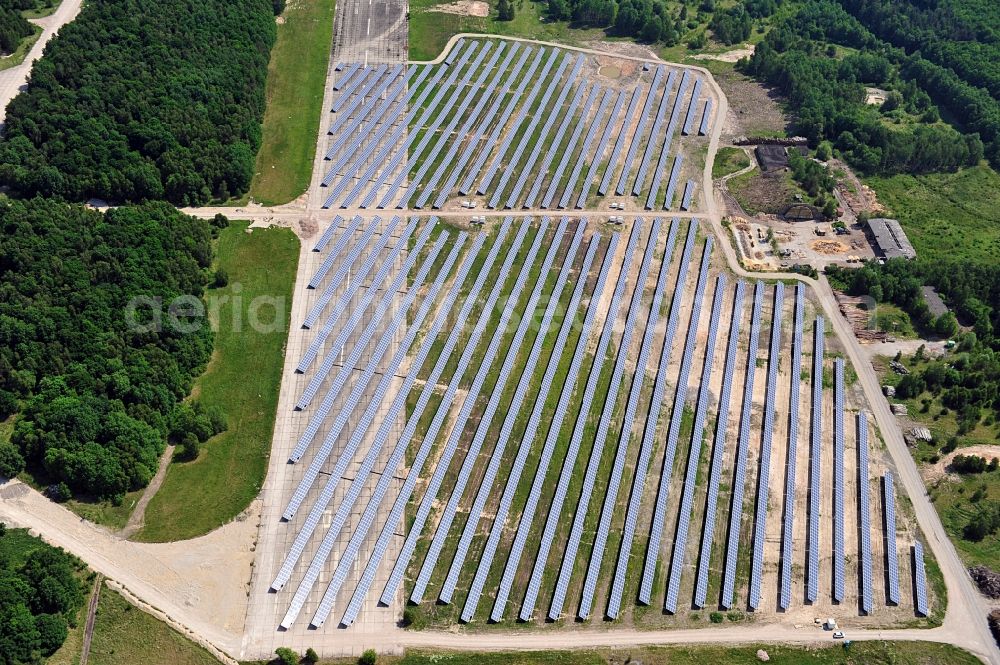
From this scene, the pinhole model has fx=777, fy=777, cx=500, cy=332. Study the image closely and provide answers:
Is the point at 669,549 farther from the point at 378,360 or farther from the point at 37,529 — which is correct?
the point at 37,529

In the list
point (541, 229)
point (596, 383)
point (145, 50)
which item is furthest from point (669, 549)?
point (145, 50)

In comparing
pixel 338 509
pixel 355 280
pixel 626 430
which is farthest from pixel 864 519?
pixel 355 280

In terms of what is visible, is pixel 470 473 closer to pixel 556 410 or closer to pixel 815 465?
pixel 556 410

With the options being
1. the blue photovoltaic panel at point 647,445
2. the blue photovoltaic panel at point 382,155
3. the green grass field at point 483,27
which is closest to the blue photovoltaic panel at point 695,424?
the blue photovoltaic panel at point 647,445

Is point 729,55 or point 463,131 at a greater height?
point 729,55

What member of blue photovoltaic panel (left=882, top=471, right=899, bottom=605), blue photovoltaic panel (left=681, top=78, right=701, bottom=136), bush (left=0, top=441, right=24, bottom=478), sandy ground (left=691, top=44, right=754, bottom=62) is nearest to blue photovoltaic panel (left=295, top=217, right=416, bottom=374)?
bush (left=0, top=441, right=24, bottom=478)

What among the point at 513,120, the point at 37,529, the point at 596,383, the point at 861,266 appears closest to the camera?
the point at 37,529
